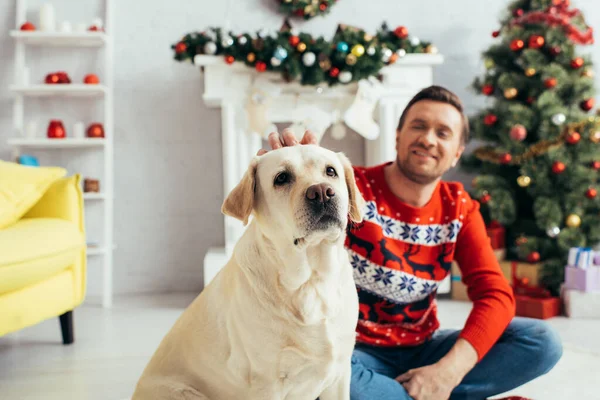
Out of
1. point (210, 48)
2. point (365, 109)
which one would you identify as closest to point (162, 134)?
point (210, 48)

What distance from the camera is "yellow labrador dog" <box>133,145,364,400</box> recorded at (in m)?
1.09

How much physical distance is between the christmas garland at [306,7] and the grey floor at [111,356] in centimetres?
196

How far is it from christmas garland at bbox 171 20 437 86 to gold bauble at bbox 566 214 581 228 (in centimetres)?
128

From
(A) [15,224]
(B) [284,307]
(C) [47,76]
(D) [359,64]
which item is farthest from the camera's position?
(C) [47,76]

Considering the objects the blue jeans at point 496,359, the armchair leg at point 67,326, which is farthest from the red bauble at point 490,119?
the armchair leg at point 67,326

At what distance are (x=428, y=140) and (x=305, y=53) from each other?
61.2 inches

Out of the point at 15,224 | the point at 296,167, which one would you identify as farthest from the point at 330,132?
the point at 296,167

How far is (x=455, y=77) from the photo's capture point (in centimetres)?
374

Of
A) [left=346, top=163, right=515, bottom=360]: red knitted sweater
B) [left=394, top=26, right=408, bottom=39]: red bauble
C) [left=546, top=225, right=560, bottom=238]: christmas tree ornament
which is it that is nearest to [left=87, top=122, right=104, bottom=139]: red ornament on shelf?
[left=394, top=26, right=408, bottom=39]: red bauble

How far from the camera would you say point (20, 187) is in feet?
7.48

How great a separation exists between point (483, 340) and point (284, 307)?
0.65 metres

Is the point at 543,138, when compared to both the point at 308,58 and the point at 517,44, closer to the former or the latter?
the point at 517,44

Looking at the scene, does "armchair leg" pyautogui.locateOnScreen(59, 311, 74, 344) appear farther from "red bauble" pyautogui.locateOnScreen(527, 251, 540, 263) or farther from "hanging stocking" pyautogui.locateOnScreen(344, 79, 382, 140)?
"red bauble" pyautogui.locateOnScreen(527, 251, 540, 263)

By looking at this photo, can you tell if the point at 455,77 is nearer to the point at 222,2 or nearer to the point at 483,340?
the point at 222,2
